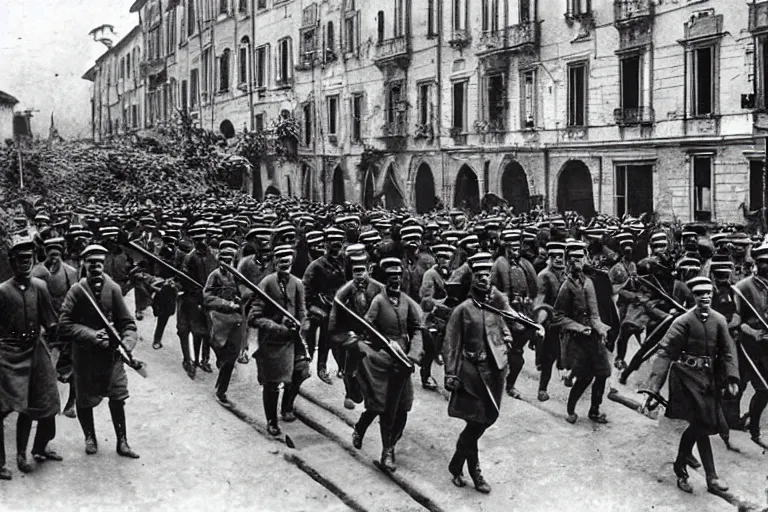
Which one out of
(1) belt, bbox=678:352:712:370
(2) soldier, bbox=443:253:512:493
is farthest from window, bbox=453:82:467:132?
(1) belt, bbox=678:352:712:370

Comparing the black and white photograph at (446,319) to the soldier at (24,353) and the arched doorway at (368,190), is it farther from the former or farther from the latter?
the arched doorway at (368,190)

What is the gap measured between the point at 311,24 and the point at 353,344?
25761 millimetres

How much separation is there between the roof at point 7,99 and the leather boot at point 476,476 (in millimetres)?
8817

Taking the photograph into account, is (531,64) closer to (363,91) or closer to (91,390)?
(363,91)

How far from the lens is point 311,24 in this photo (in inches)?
1235

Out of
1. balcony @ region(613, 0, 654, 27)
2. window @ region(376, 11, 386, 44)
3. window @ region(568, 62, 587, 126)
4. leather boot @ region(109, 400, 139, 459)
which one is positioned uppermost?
window @ region(376, 11, 386, 44)

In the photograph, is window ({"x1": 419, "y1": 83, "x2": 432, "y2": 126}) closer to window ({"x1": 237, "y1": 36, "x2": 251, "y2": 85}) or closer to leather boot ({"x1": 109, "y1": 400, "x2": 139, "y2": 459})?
window ({"x1": 237, "y1": 36, "x2": 251, "y2": 85})

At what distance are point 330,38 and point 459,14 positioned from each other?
7.07 meters

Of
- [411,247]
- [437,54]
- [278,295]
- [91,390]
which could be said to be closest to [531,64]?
[437,54]

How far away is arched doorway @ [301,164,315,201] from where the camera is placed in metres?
32.1

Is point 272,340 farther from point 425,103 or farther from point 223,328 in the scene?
point 425,103

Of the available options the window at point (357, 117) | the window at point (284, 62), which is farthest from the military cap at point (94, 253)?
the window at point (284, 62)

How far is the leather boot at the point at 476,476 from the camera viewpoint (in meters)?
6.95

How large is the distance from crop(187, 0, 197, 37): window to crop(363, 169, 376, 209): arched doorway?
27.6 ft
